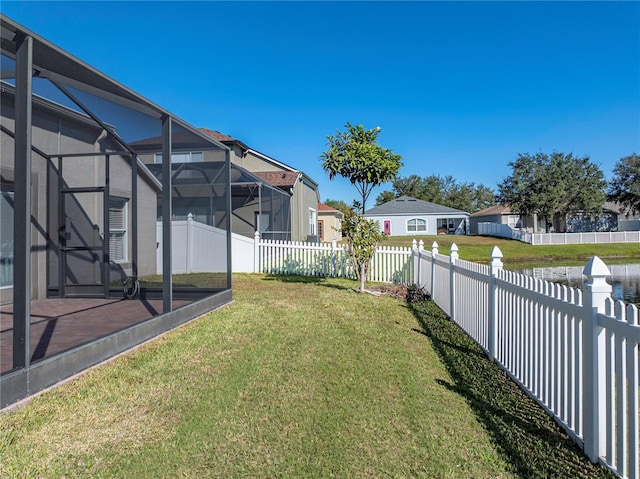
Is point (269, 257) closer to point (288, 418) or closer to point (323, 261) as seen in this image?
point (323, 261)

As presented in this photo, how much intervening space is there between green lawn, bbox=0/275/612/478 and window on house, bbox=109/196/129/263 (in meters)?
3.44

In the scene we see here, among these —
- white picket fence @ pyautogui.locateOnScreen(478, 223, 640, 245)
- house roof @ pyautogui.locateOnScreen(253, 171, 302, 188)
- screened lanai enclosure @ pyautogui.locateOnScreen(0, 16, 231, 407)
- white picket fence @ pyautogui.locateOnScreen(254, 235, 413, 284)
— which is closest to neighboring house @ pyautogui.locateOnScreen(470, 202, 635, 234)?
white picket fence @ pyautogui.locateOnScreen(478, 223, 640, 245)

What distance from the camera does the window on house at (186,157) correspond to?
22.9ft

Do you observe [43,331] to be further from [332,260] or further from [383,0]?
[383,0]

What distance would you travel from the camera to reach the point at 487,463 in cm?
251

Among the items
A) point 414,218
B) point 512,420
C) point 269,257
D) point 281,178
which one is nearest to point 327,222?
point 414,218

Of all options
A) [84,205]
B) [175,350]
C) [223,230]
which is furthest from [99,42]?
[175,350]

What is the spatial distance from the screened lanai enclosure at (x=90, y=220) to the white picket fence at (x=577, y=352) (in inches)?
156

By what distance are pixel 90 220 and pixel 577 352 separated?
24.6 ft

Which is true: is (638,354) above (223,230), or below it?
below

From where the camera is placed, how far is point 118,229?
26.8 feet

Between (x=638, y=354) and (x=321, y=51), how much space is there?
15190 mm

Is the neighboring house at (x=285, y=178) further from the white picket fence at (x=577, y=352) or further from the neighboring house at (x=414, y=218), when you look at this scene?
the neighboring house at (x=414, y=218)

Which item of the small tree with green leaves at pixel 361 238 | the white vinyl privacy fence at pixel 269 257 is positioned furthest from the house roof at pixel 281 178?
the small tree with green leaves at pixel 361 238
